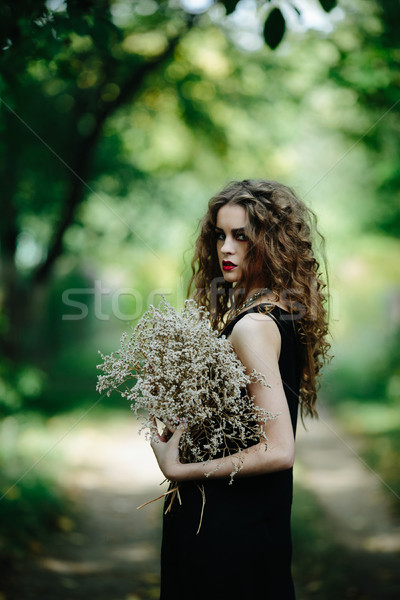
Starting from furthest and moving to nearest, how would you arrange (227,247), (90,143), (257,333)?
(90,143)
(227,247)
(257,333)

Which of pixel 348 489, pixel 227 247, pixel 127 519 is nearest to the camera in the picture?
pixel 227 247

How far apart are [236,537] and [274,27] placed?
8.10 feet

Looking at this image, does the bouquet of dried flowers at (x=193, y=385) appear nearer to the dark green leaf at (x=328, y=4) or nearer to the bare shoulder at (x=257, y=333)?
the bare shoulder at (x=257, y=333)

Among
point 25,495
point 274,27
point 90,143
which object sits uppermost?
point 90,143

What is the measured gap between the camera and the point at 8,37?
3.54 m

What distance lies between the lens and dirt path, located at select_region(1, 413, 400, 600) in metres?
5.16

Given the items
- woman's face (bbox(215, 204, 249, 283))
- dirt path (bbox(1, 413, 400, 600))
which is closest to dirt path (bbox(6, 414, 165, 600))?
dirt path (bbox(1, 413, 400, 600))

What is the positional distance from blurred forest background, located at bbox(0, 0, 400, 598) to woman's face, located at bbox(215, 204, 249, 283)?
396 cm

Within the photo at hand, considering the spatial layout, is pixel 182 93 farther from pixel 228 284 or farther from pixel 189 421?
pixel 189 421

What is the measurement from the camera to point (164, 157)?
1259 cm

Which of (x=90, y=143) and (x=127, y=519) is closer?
(x=127, y=519)

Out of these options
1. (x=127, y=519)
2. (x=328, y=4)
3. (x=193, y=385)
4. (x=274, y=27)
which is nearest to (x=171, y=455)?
(x=193, y=385)

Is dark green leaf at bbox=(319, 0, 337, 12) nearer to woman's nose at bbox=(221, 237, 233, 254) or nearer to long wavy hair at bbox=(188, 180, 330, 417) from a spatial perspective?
long wavy hair at bbox=(188, 180, 330, 417)

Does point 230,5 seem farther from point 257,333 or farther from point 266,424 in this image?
point 266,424
